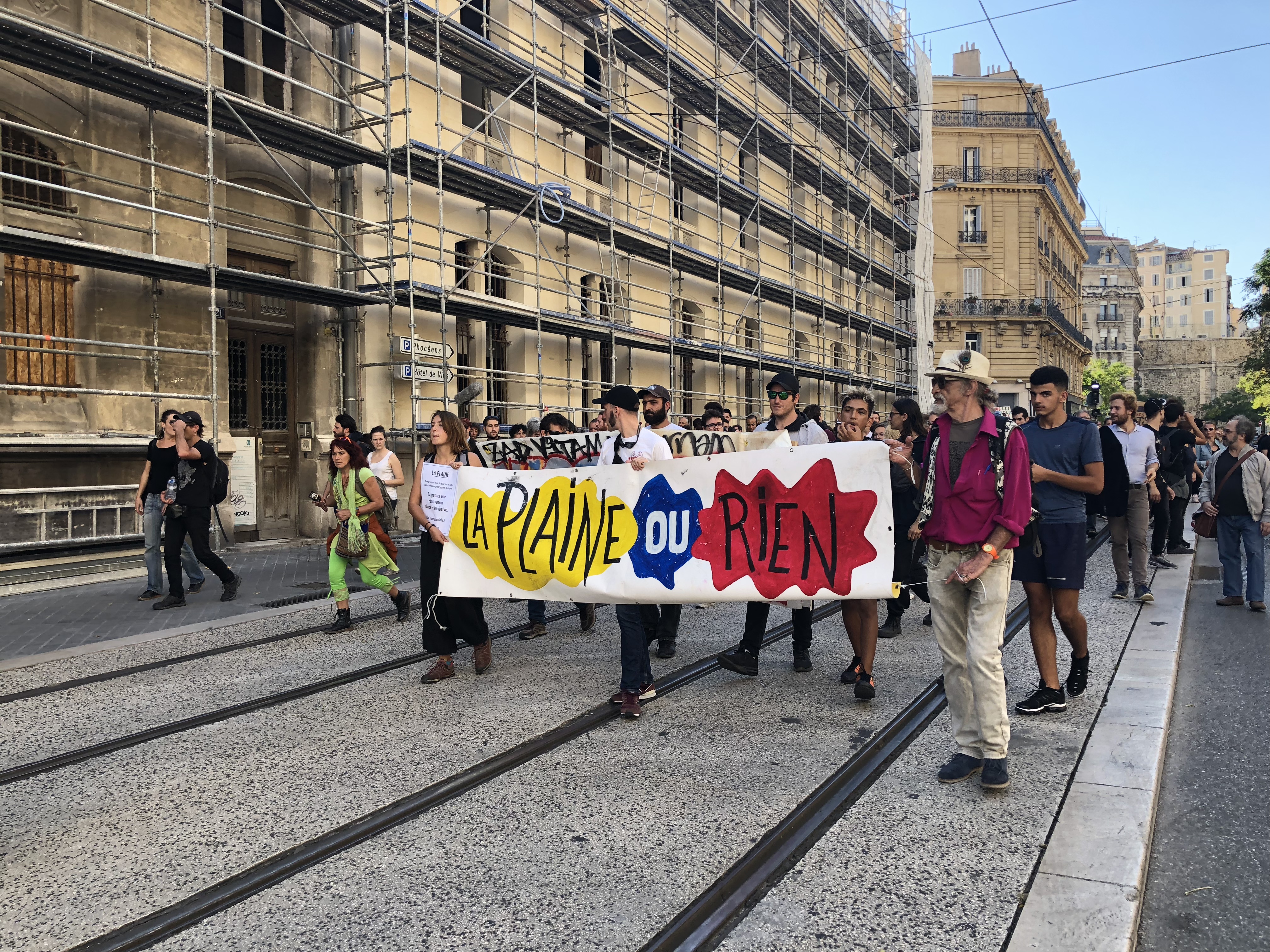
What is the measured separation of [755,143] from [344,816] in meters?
25.4

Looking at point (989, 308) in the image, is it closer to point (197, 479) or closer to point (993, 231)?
point (993, 231)

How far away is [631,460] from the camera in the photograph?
5684 millimetres

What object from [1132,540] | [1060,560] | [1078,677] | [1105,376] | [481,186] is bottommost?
[1078,677]

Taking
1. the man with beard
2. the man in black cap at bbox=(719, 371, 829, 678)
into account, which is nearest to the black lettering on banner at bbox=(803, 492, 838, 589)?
the man in black cap at bbox=(719, 371, 829, 678)

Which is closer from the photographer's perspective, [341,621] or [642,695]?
[642,695]

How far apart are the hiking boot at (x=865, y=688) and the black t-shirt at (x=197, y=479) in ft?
22.0

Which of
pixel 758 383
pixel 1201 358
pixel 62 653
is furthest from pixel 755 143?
pixel 1201 358

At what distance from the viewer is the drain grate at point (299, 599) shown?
912 centimetres

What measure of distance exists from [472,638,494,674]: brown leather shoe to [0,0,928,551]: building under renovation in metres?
6.67

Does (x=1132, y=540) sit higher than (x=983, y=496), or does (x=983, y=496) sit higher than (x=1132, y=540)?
(x=983, y=496)

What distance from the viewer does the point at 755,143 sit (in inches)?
1045

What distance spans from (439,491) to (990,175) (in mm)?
51241

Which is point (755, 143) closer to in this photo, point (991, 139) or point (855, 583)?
point (855, 583)

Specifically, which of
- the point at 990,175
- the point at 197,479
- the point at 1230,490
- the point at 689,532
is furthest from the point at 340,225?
the point at 990,175
